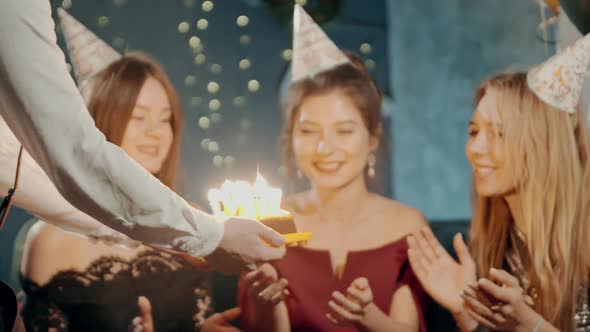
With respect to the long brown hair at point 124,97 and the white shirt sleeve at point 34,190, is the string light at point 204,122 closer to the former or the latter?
the long brown hair at point 124,97

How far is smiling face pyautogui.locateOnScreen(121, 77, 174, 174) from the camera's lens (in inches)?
97.7

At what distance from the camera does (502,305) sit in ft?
8.52

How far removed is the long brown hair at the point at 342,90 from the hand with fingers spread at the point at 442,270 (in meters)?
0.45

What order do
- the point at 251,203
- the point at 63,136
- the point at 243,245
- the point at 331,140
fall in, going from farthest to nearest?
the point at 331,140 < the point at 251,203 < the point at 243,245 < the point at 63,136

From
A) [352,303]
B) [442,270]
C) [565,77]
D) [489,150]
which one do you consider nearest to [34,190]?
[352,303]

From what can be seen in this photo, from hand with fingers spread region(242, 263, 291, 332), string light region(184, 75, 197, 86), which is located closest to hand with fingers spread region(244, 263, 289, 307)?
hand with fingers spread region(242, 263, 291, 332)

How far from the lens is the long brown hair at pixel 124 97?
8.10 feet

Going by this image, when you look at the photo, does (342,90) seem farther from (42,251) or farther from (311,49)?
(42,251)

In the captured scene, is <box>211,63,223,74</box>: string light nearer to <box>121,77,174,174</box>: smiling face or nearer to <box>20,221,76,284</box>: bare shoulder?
<box>121,77,174,174</box>: smiling face

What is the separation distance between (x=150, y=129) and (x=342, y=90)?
0.76 metres

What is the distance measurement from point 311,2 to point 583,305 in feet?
5.32

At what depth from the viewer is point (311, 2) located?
2635 millimetres

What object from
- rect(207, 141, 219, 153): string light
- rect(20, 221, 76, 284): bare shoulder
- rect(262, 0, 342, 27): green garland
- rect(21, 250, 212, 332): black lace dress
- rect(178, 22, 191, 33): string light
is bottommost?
rect(21, 250, 212, 332): black lace dress

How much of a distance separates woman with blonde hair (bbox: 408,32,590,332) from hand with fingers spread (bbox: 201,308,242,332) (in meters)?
0.74
